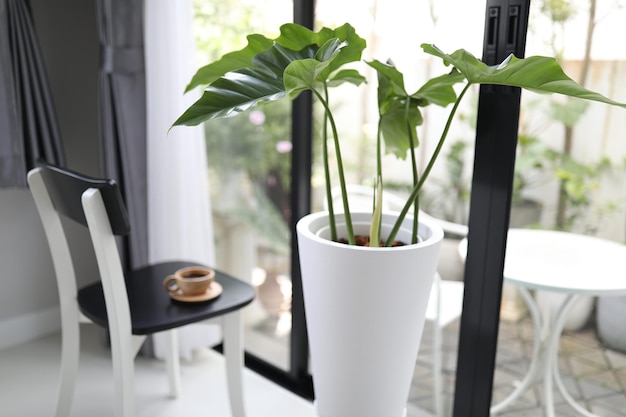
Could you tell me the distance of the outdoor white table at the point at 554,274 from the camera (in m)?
1.39

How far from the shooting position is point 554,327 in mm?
1482

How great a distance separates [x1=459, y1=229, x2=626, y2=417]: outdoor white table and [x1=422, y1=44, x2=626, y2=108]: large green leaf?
453mm

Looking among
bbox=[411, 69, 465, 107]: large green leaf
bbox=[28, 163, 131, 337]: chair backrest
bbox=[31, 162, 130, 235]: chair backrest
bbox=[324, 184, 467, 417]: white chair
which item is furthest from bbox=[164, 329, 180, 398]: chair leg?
bbox=[411, 69, 465, 107]: large green leaf

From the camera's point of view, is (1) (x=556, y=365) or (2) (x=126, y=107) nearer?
(1) (x=556, y=365)

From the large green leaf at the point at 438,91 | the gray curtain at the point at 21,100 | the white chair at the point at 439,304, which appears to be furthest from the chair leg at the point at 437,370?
the gray curtain at the point at 21,100

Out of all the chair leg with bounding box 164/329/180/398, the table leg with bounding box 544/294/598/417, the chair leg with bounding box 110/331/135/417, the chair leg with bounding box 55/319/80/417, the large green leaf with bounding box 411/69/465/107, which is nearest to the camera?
the large green leaf with bounding box 411/69/465/107

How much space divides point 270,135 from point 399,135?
951 millimetres

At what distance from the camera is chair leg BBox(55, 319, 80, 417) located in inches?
72.4

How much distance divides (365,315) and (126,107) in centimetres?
132

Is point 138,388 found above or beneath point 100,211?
beneath

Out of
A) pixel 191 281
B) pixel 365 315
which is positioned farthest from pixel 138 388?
pixel 365 315

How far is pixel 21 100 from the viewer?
215 centimetres

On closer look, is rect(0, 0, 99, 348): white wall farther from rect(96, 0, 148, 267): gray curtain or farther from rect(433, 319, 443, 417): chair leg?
rect(433, 319, 443, 417): chair leg

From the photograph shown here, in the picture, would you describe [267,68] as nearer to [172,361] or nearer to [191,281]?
[191,281]
